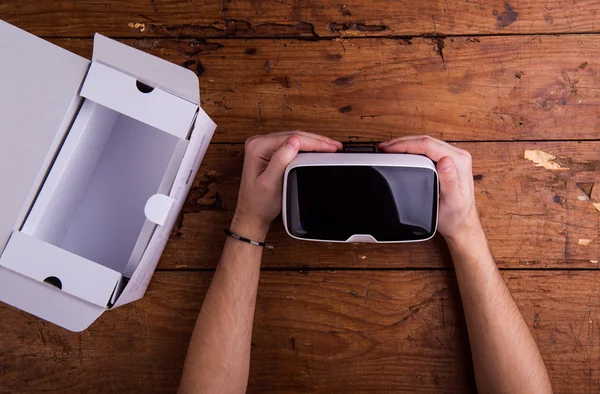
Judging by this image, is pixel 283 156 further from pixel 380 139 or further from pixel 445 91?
pixel 445 91

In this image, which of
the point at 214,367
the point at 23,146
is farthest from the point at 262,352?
the point at 23,146

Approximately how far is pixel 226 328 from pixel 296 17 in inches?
23.2

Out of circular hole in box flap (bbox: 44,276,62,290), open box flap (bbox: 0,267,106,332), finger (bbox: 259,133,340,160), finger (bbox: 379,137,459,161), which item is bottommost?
open box flap (bbox: 0,267,106,332)

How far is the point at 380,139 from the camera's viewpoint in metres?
0.77

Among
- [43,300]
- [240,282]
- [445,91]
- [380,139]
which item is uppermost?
[445,91]

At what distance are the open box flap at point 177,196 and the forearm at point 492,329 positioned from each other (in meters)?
0.47

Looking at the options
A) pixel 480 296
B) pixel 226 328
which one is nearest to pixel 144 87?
pixel 226 328

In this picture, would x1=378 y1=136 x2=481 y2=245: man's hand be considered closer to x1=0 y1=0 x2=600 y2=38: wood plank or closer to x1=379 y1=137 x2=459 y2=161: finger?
x1=379 y1=137 x2=459 y2=161: finger

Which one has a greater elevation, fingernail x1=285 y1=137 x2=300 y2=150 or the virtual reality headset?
fingernail x1=285 y1=137 x2=300 y2=150

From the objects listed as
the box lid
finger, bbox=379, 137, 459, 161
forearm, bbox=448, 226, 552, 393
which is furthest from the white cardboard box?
forearm, bbox=448, 226, 552, 393

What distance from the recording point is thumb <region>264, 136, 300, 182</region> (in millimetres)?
611

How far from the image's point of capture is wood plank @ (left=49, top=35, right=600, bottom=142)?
0.77 meters

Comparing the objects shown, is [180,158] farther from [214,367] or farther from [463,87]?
[463,87]

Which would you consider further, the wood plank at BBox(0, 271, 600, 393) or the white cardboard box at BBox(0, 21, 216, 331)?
the wood plank at BBox(0, 271, 600, 393)
